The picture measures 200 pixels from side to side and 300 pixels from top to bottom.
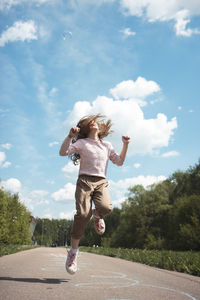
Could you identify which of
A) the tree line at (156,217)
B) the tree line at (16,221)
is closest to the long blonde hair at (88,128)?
the tree line at (156,217)

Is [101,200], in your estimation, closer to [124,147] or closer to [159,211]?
[124,147]

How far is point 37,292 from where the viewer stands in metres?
3.23

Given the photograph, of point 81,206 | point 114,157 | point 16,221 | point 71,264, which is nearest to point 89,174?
point 81,206

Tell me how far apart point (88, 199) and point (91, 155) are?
0.68 m

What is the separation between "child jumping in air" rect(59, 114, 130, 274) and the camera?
4324mm

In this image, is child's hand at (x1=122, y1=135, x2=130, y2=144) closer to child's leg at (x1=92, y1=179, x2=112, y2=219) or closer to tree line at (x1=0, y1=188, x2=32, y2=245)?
child's leg at (x1=92, y1=179, x2=112, y2=219)

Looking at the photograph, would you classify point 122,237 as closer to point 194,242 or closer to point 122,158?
point 194,242

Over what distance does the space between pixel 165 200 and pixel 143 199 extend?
12.3 ft

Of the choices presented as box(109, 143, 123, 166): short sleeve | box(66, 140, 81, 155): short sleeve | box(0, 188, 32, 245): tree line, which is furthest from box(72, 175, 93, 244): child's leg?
box(0, 188, 32, 245): tree line

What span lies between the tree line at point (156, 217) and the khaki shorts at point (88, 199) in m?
24.3

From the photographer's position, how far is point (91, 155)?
4.61 metres

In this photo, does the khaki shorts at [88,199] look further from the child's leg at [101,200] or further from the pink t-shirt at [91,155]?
the pink t-shirt at [91,155]

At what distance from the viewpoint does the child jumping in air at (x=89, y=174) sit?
14.2 ft

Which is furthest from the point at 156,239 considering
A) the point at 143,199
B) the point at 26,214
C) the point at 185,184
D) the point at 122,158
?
the point at 122,158
